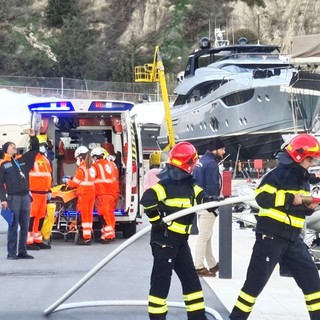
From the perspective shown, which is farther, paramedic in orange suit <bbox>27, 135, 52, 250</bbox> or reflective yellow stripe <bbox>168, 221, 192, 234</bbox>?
paramedic in orange suit <bbox>27, 135, 52, 250</bbox>

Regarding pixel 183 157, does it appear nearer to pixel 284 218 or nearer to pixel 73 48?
pixel 284 218

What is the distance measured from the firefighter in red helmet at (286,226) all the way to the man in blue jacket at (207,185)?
3631mm

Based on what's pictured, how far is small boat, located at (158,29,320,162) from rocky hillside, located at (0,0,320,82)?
4079 cm

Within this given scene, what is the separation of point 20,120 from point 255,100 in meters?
9.94

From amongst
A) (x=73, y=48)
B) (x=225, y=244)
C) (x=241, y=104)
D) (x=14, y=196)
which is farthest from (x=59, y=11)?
(x=225, y=244)

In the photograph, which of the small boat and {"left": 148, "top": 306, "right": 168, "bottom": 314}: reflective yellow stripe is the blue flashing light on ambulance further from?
the small boat

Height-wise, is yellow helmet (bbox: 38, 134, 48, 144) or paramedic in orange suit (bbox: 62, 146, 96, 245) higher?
yellow helmet (bbox: 38, 134, 48, 144)

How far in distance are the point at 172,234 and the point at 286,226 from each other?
3.48ft

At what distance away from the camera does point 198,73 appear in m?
44.4

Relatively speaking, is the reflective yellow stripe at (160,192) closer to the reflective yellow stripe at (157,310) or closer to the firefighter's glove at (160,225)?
the firefighter's glove at (160,225)

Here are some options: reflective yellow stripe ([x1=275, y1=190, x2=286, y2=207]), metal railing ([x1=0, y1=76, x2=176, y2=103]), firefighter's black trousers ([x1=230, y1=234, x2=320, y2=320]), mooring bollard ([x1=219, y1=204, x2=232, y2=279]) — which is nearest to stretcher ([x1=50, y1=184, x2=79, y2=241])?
mooring bollard ([x1=219, y1=204, x2=232, y2=279])

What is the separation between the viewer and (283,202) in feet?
26.1

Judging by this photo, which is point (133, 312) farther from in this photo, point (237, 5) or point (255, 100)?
point (237, 5)

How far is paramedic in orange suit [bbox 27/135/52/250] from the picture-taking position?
598 inches
